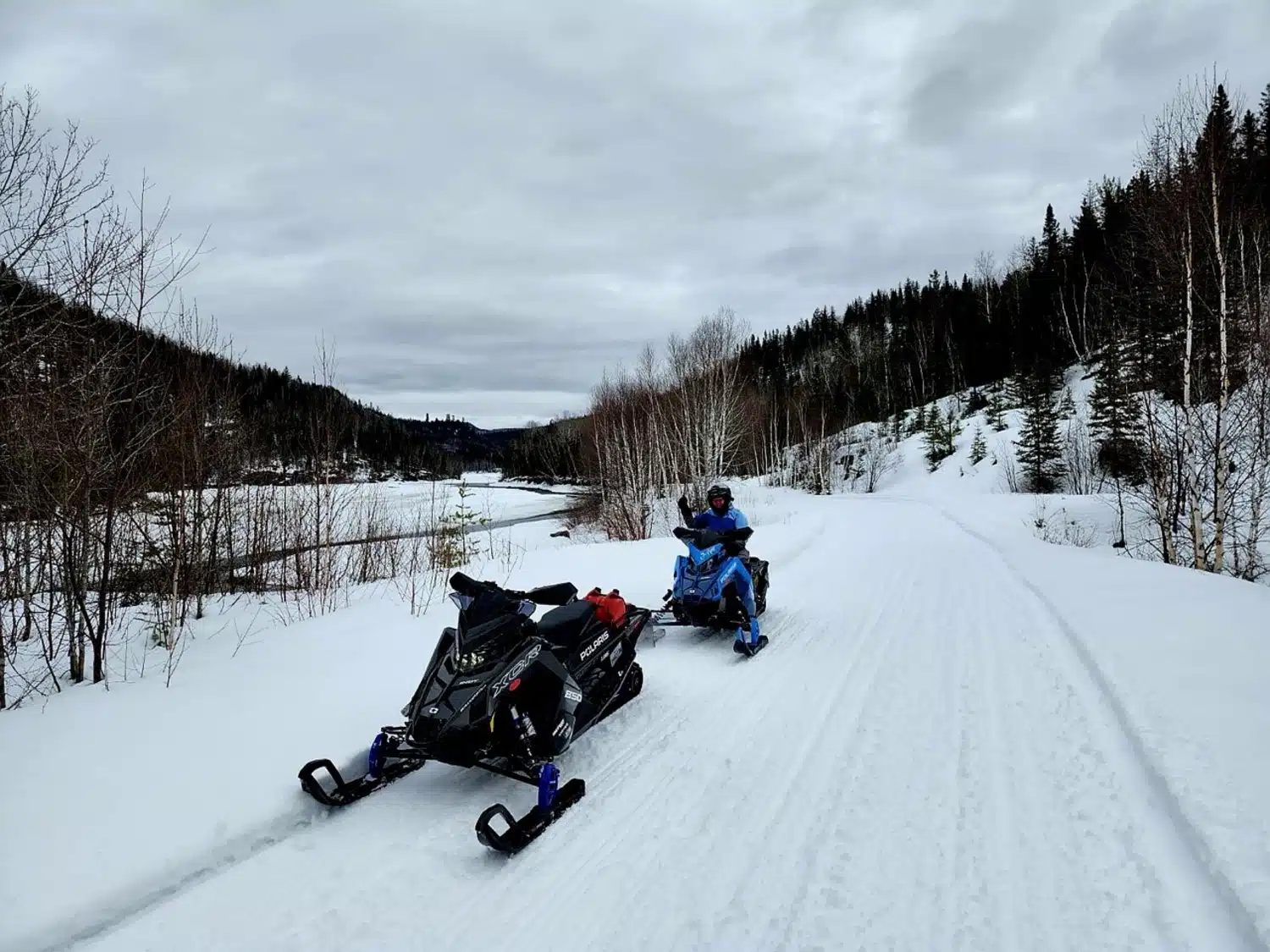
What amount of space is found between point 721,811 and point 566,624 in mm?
1774

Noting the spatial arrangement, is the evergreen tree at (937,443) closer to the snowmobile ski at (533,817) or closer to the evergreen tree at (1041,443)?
the evergreen tree at (1041,443)

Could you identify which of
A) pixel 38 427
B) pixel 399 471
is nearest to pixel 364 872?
pixel 38 427

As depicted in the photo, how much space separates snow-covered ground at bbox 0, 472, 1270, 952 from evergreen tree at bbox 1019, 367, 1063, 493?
2904 cm

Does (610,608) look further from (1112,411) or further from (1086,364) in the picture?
(1086,364)

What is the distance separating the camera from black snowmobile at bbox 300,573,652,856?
328 centimetres

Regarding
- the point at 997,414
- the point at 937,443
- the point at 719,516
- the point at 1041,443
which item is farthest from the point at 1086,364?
the point at 719,516

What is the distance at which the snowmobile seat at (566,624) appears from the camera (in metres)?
4.48

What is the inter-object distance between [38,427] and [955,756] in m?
6.91

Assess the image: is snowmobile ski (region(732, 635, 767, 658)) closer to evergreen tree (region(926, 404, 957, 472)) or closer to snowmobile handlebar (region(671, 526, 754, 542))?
snowmobile handlebar (region(671, 526, 754, 542))

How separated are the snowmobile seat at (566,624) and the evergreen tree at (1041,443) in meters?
32.9

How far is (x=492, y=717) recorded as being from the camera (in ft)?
10.9

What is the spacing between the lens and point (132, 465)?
550cm

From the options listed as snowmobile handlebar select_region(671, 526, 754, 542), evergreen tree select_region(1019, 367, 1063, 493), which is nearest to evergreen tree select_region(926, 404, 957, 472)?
evergreen tree select_region(1019, 367, 1063, 493)

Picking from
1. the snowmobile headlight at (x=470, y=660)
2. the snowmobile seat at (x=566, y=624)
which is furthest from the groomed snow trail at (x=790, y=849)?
the snowmobile headlight at (x=470, y=660)
